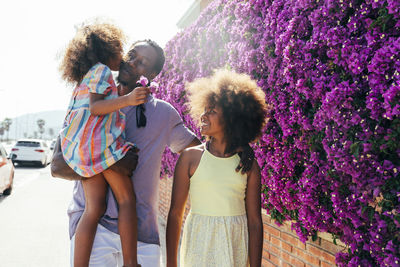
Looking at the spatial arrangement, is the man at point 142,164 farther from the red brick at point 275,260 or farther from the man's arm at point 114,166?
the red brick at point 275,260

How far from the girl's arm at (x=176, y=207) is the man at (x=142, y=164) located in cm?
10

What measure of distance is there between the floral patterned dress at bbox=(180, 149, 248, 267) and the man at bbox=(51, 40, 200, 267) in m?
0.25

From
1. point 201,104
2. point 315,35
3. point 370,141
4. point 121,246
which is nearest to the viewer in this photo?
point 370,141

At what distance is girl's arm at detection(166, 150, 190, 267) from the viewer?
239 centimetres

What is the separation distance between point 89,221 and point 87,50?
997mm

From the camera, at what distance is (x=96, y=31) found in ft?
8.00

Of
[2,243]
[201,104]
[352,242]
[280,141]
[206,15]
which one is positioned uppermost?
[206,15]

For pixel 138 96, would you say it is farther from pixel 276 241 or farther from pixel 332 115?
pixel 276 241

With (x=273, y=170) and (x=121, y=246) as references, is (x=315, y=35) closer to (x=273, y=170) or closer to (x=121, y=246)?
(x=273, y=170)

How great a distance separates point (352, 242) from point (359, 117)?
2.53 feet

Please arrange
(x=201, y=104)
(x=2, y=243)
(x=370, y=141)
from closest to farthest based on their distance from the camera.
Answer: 1. (x=370, y=141)
2. (x=201, y=104)
3. (x=2, y=243)

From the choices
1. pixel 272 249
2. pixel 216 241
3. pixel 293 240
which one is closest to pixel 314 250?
pixel 293 240

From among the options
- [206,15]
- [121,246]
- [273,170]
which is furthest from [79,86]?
[206,15]

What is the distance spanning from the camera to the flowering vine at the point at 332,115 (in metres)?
2.13
